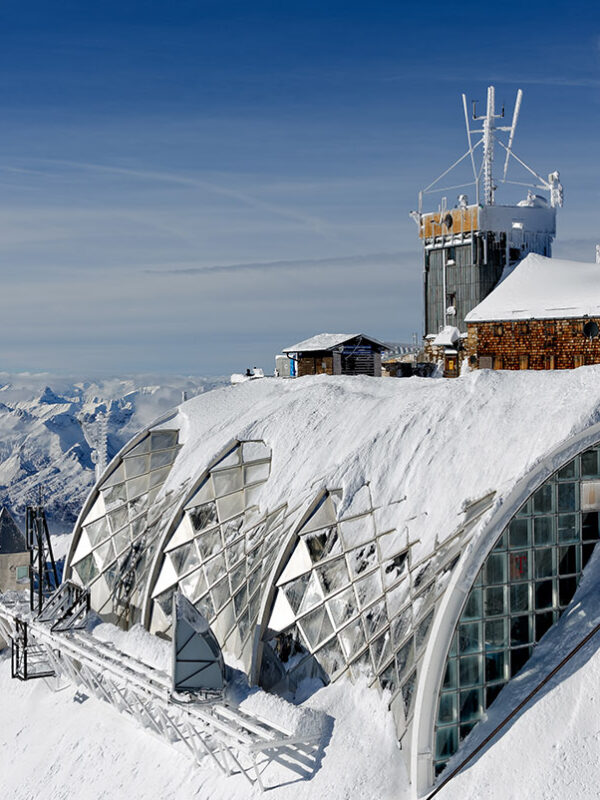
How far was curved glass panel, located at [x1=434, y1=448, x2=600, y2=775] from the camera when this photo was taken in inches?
829

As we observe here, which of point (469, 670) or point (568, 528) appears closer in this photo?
point (469, 670)

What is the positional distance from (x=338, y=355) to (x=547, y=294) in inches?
470

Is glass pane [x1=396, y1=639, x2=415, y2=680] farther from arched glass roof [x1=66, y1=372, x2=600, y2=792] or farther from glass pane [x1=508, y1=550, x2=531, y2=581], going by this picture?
glass pane [x1=508, y1=550, x2=531, y2=581]

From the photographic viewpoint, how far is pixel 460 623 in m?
21.1

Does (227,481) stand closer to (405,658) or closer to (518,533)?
(405,658)

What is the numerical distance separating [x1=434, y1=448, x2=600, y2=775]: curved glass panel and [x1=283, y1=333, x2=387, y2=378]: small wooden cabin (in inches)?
1210

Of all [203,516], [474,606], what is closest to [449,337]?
[203,516]

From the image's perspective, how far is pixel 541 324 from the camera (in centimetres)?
4516

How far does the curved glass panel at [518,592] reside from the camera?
21047 millimetres

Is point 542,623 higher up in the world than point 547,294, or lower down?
lower down

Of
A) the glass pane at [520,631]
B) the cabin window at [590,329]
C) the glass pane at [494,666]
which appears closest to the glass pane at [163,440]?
the glass pane at [520,631]

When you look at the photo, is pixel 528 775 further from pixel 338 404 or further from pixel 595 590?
pixel 338 404

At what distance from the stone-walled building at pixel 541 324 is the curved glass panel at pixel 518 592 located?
72.0 ft

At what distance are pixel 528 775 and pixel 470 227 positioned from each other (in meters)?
44.7
